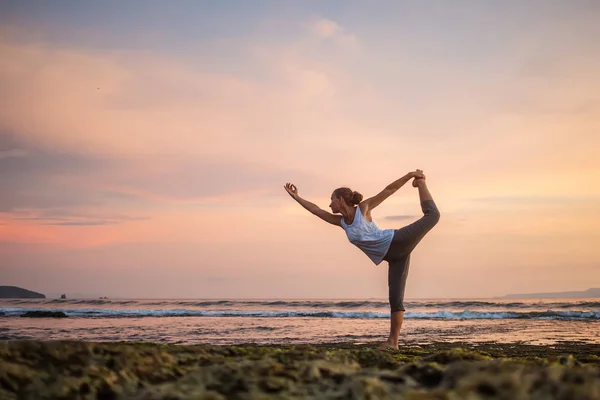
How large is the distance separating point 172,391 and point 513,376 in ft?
5.41

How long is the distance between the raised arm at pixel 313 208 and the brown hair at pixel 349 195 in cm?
37

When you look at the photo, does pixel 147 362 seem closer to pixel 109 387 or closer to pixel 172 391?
pixel 109 387

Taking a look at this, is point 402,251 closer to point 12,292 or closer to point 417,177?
point 417,177

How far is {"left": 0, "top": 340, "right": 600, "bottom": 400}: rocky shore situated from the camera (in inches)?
103

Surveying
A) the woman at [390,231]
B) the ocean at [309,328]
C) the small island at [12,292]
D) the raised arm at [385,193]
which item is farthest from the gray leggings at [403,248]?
the small island at [12,292]

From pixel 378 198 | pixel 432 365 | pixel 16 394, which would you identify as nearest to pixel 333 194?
pixel 378 198

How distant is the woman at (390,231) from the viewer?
919 centimetres

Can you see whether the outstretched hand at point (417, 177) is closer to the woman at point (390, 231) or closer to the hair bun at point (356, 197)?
the woman at point (390, 231)

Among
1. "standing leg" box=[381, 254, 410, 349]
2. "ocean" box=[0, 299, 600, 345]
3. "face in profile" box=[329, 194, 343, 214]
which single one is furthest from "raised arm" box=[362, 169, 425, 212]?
"ocean" box=[0, 299, 600, 345]

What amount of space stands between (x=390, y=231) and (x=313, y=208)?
151 cm

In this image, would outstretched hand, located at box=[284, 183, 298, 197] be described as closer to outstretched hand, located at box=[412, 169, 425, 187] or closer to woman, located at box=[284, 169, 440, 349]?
woman, located at box=[284, 169, 440, 349]

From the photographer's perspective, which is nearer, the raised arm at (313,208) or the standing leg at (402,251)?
the standing leg at (402,251)

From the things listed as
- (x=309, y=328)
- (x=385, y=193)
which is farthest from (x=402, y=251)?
(x=309, y=328)

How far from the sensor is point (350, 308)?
47625 mm
